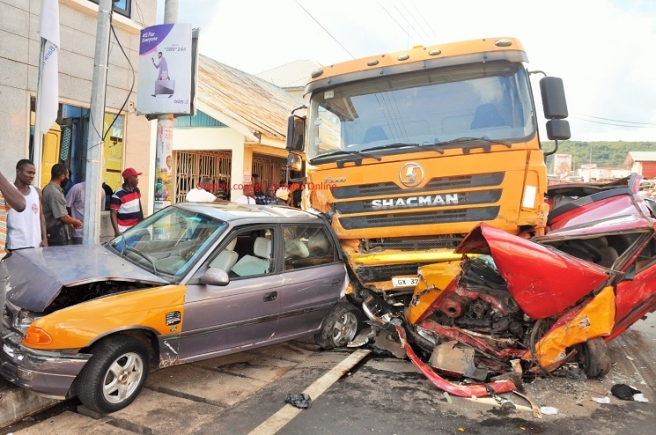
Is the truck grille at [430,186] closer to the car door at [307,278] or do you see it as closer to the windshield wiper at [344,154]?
the windshield wiper at [344,154]

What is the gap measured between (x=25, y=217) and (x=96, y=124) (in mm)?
1252

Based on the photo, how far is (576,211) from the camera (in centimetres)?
570

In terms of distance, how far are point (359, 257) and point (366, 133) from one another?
144 cm

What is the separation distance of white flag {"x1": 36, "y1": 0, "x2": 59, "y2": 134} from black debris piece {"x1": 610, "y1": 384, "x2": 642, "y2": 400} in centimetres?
633

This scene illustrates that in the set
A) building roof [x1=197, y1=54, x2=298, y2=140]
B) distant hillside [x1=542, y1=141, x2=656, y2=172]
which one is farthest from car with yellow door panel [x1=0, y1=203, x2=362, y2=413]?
distant hillside [x1=542, y1=141, x2=656, y2=172]

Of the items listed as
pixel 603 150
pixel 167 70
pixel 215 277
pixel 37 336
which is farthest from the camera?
pixel 603 150

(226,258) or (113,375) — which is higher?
(226,258)

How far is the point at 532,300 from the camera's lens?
4410mm

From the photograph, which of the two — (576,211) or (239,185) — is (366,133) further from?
(239,185)

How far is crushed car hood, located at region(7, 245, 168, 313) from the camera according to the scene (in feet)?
12.2

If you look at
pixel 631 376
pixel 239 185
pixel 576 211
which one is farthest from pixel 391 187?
pixel 239 185

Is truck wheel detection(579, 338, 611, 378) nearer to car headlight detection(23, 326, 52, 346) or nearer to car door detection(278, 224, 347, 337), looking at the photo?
car door detection(278, 224, 347, 337)

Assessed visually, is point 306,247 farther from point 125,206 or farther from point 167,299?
point 125,206

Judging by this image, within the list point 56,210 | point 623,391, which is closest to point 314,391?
point 623,391
